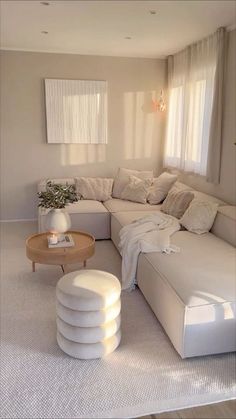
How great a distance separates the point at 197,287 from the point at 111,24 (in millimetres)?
2865

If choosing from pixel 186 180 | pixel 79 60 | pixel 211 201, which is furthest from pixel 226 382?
pixel 79 60

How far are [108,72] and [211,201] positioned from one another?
2.77m

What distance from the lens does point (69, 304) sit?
2205mm

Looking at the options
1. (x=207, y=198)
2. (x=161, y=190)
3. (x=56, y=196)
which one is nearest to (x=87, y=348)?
(x=56, y=196)

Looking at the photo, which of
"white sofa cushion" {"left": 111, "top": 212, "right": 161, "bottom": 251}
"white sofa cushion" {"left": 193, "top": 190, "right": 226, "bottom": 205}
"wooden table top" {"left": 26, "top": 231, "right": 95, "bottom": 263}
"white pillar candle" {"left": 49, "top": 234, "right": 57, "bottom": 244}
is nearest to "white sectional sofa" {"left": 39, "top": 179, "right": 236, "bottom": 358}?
"white sofa cushion" {"left": 193, "top": 190, "right": 226, "bottom": 205}

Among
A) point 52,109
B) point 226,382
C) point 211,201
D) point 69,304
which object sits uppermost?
point 52,109

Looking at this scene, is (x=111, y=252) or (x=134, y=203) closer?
(x=111, y=252)

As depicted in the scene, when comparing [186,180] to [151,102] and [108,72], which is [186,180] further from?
[108,72]

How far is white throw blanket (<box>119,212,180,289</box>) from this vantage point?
3.06 meters

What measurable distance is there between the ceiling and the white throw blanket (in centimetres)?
199

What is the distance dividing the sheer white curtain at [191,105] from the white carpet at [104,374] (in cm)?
236

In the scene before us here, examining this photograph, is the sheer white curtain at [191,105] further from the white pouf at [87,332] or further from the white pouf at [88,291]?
the white pouf at [87,332]

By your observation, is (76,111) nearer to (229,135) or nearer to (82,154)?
(82,154)

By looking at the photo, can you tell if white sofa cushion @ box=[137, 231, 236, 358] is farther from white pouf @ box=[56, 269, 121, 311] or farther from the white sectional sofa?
white pouf @ box=[56, 269, 121, 311]
